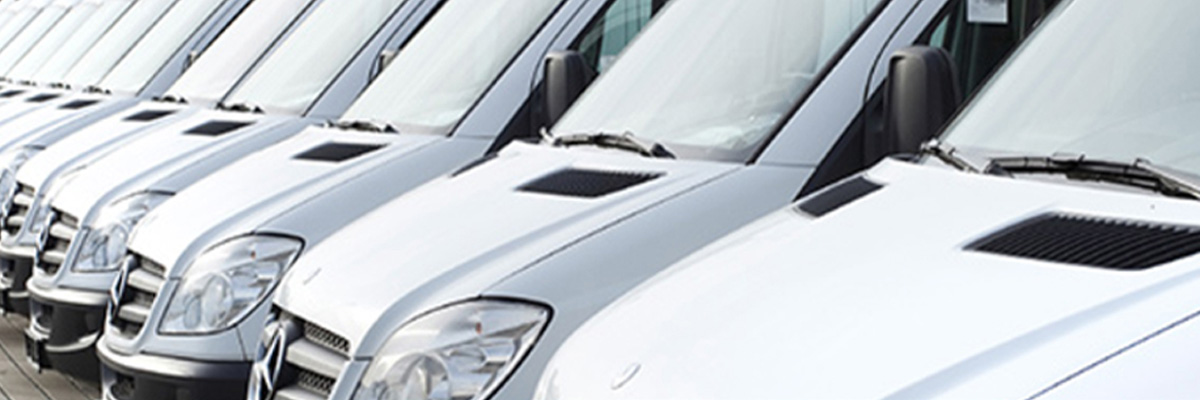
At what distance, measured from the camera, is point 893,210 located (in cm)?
402

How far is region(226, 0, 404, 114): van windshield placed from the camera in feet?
30.9

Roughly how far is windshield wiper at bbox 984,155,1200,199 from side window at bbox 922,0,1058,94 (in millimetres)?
1348

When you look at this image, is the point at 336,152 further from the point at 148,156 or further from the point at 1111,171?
the point at 1111,171

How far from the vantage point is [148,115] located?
11.2 meters

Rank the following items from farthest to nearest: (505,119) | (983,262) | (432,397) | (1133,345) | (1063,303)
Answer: (505,119), (432,397), (983,262), (1063,303), (1133,345)

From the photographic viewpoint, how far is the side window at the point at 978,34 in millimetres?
5707

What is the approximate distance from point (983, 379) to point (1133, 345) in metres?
0.18

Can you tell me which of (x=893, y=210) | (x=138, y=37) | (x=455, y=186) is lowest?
(x=138, y=37)

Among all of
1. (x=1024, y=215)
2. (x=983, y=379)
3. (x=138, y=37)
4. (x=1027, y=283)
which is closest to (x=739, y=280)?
(x=1024, y=215)

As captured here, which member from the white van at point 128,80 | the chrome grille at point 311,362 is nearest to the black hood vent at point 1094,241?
the chrome grille at point 311,362

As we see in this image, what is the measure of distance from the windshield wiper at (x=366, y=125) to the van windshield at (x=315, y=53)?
1189mm

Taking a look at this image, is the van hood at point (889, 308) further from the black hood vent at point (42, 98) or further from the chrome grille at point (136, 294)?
the black hood vent at point (42, 98)

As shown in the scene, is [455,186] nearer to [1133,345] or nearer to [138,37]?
[1133,345]

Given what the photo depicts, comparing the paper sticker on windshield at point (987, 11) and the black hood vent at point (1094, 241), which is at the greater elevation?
the black hood vent at point (1094, 241)
